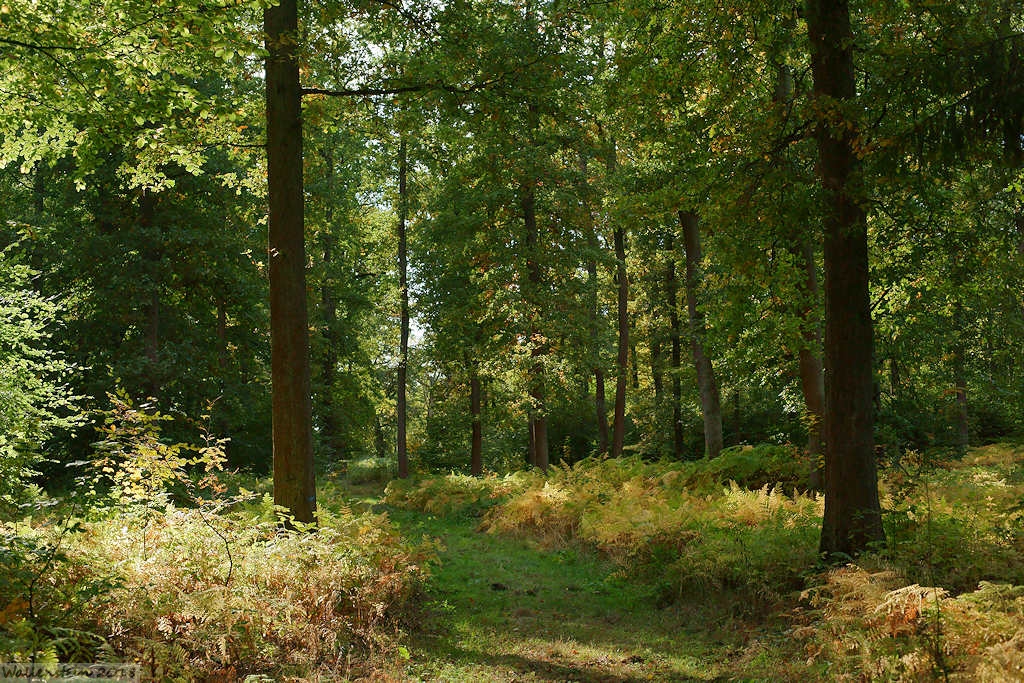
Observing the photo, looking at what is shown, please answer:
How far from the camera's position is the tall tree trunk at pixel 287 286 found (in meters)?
7.45

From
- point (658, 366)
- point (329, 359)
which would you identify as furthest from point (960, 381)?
point (329, 359)

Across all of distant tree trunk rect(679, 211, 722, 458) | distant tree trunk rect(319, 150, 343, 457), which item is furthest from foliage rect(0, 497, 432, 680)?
distant tree trunk rect(319, 150, 343, 457)

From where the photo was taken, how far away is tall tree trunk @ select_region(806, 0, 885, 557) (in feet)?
22.4

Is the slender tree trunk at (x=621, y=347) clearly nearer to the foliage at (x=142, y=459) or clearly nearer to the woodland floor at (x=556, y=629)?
the woodland floor at (x=556, y=629)

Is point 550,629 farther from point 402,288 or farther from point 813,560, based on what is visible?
point 402,288

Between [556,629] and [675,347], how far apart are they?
19301 mm

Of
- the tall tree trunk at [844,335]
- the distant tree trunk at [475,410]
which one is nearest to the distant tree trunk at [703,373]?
the distant tree trunk at [475,410]

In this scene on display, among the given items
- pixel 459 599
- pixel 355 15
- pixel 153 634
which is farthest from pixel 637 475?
pixel 153 634

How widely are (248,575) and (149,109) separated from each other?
4.47m

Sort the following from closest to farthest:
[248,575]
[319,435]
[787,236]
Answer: [248,575] → [787,236] → [319,435]

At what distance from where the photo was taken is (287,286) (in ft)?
24.5

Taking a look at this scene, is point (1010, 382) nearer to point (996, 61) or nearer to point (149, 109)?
point (996, 61)

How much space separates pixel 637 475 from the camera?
13.9 meters

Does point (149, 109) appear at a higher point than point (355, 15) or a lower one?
lower
